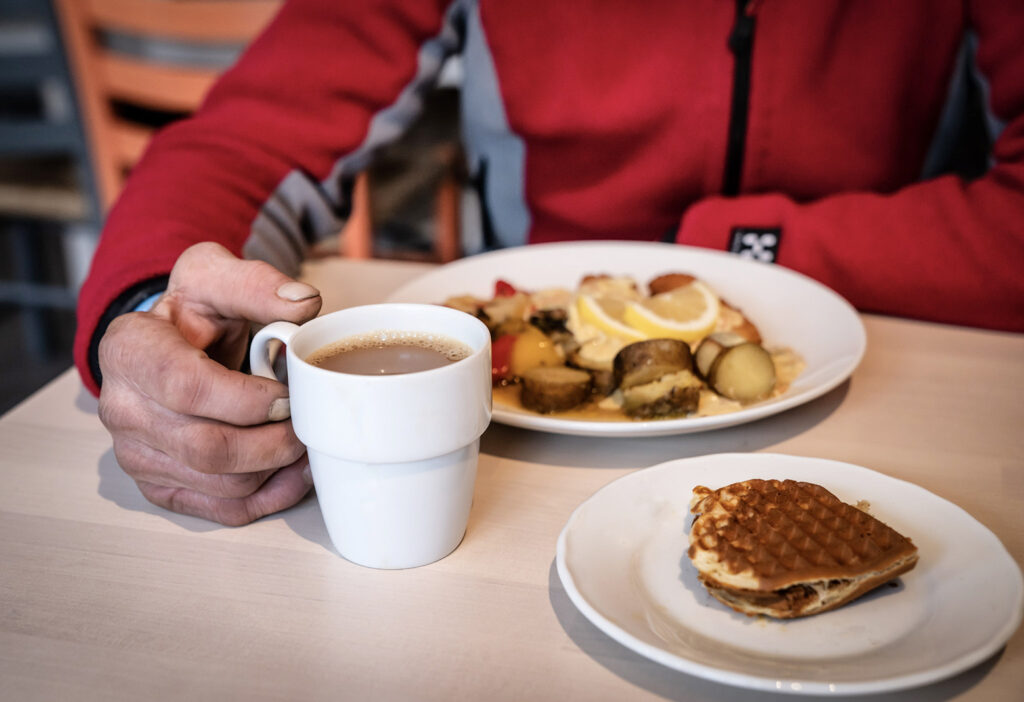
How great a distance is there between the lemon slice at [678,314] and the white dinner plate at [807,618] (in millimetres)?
295

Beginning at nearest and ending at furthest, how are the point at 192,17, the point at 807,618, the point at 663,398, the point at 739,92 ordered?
the point at 807,618
the point at 663,398
the point at 739,92
the point at 192,17

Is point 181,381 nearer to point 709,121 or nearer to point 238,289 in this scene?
point 238,289

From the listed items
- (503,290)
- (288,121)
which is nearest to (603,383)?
(503,290)

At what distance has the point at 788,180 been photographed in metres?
1.34

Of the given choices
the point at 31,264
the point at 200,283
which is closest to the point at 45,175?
the point at 31,264

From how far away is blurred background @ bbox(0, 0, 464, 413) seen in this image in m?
2.23

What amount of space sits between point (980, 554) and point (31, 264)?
11.4 ft

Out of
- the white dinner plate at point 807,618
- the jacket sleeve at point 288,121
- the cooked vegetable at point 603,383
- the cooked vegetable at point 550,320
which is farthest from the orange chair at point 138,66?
the white dinner plate at point 807,618

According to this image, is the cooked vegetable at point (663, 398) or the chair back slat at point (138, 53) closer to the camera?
the cooked vegetable at point (663, 398)

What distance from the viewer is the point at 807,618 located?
1.83 ft

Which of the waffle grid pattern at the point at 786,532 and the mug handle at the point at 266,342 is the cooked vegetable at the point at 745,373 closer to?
the waffle grid pattern at the point at 786,532

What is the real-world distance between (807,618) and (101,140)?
2.56 metres

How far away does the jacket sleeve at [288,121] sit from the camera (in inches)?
42.1

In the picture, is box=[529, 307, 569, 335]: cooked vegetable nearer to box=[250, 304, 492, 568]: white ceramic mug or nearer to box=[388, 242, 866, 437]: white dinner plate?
box=[388, 242, 866, 437]: white dinner plate
